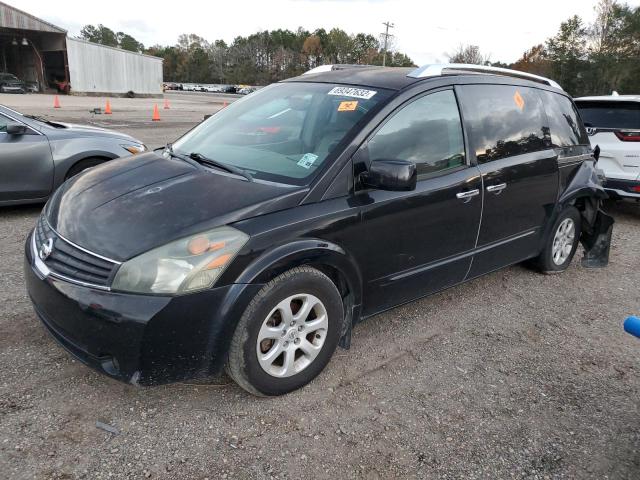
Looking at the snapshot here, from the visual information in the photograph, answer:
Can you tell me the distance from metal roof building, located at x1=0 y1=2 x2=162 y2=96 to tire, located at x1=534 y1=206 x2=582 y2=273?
4376 centimetres

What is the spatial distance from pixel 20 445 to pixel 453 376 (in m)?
2.35

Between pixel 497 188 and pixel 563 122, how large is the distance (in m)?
1.43

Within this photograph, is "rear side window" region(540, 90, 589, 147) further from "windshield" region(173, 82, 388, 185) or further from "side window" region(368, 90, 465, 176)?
"windshield" region(173, 82, 388, 185)

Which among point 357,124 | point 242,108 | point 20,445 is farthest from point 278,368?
point 242,108

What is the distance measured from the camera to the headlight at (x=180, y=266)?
2.29 metres

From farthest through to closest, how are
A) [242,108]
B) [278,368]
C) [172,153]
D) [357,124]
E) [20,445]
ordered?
[242,108], [172,153], [357,124], [278,368], [20,445]

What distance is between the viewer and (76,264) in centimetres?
243

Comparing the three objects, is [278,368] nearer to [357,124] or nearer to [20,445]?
[20,445]

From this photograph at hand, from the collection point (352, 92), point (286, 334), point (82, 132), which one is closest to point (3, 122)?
point (82, 132)

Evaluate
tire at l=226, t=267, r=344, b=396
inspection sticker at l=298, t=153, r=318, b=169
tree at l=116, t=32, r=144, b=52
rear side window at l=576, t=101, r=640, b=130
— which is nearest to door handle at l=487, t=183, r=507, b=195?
inspection sticker at l=298, t=153, r=318, b=169

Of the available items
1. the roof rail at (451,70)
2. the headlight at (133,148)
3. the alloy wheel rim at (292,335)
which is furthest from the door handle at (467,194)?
the headlight at (133,148)

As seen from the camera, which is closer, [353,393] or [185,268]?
[185,268]

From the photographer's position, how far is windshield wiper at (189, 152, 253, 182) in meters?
2.90

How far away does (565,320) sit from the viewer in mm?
3963
